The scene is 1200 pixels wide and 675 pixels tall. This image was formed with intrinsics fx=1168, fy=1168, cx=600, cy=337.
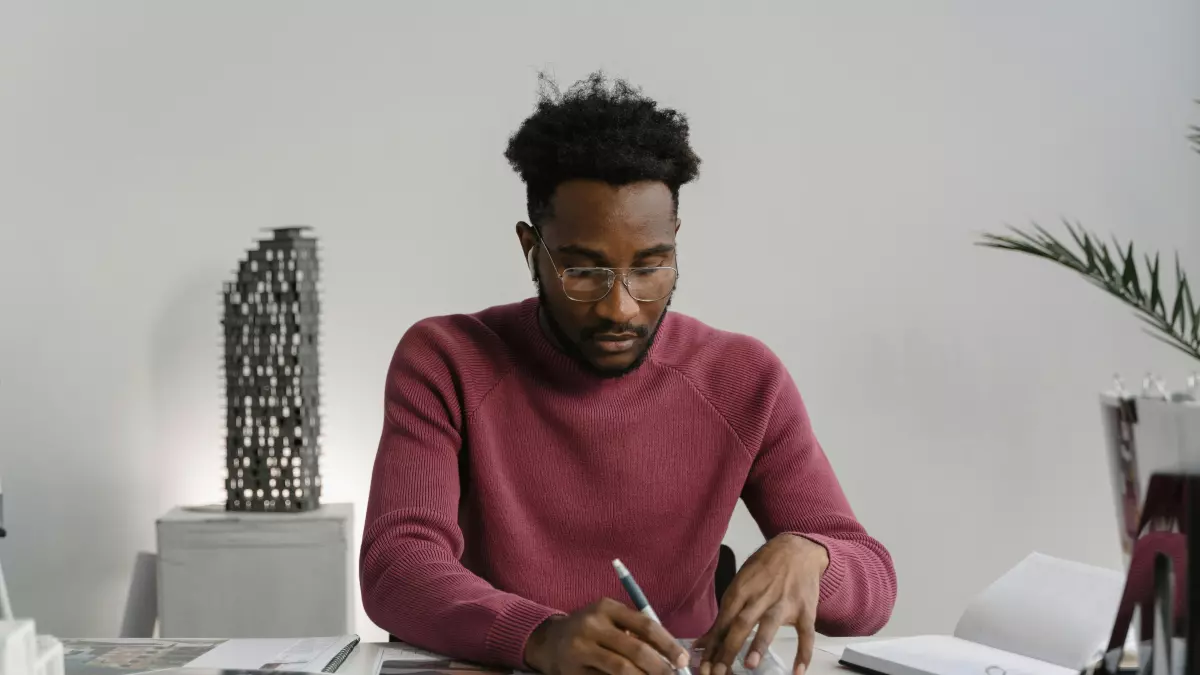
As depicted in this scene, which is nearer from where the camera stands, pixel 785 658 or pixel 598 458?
pixel 785 658

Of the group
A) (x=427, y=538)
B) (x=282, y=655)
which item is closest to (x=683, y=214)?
(x=427, y=538)

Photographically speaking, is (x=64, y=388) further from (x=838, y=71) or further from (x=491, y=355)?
(x=838, y=71)

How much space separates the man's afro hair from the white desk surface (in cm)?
61

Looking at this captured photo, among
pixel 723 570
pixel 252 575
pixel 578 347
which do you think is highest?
pixel 578 347

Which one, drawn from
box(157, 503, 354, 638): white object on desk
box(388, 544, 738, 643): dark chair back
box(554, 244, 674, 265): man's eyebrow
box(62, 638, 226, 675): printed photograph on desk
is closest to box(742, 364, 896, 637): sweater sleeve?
box(388, 544, 738, 643): dark chair back

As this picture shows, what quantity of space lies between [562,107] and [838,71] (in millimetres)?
1561

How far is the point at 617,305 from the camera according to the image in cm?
152

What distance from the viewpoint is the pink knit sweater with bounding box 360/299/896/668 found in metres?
1.64

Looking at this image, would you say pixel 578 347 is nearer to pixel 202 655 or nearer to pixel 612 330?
pixel 612 330

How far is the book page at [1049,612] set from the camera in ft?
3.86

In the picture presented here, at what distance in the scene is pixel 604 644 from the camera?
112 centimetres

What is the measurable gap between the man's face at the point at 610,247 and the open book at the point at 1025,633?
512 millimetres

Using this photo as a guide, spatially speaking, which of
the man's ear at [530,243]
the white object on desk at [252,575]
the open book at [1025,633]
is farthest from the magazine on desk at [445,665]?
the white object on desk at [252,575]

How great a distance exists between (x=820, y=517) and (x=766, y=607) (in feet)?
1.40
